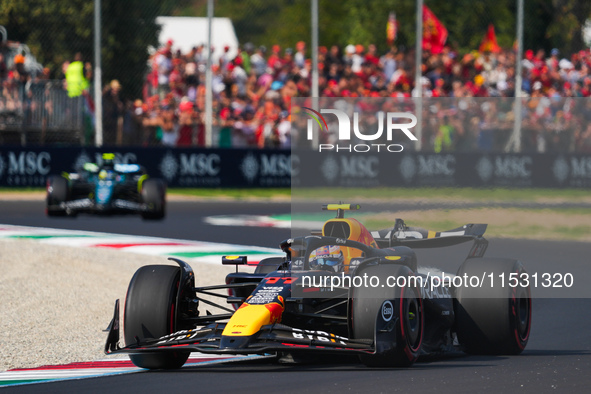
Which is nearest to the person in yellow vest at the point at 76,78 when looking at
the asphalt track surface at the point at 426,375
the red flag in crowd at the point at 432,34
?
the red flag in crowd at the point at 432,34

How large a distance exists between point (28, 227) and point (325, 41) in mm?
37320

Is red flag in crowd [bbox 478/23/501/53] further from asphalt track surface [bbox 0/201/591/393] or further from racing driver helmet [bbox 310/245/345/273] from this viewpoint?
racing driver helmet [bbox 310/245/345/273]

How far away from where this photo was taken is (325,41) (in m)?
50.8

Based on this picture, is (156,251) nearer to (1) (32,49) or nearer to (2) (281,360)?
(2) (281,360)

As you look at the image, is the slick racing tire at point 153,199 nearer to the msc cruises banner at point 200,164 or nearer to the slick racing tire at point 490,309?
the msc cruises banner at point 200,164

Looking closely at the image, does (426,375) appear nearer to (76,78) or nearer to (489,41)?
(76,78)

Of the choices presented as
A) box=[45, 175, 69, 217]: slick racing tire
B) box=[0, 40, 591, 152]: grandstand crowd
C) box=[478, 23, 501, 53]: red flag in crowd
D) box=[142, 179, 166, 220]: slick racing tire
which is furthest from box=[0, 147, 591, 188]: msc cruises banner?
box=[478, 23, 501, 53]: red flag in crowd

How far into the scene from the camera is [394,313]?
18.7ft

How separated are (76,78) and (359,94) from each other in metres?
5.54

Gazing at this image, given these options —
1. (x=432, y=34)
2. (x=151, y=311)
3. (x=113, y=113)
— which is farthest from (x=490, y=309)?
(x=432, y=34)

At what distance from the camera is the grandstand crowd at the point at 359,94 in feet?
65.6

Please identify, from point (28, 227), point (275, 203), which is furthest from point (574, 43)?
point (28, 227)

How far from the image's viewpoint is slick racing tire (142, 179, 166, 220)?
51.7 feet

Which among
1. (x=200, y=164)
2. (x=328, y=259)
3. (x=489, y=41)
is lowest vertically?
(x=328, y=259)
